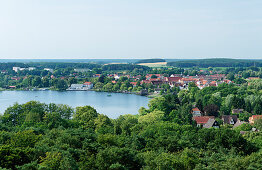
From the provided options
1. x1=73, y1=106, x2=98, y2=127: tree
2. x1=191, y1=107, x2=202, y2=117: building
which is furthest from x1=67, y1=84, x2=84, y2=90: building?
x1=73, y1=106, x2=98, y2=127: tree

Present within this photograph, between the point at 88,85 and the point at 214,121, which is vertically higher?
the point at 214,121

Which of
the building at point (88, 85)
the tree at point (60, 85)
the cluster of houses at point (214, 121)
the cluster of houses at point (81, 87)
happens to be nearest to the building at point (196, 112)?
the cluster of houses at point (214, 121)

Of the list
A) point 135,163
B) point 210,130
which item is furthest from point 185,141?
point 135,163

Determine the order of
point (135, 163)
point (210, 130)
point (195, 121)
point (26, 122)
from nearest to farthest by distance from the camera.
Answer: point (135, 163) < point (210, 130) < point (26, 122) < point (195, 121)

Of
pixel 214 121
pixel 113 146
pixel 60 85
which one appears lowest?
pixel 60 85

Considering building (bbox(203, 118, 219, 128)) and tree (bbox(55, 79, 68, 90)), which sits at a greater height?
building (bbox(203, 118, 219, 128))

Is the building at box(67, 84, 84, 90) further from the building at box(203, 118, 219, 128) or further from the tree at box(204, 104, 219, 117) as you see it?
the building at box(203, 118, 219, 128)

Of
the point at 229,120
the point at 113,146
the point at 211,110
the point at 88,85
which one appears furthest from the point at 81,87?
the point at 113,146

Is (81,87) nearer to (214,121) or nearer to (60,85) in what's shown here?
(60,85)

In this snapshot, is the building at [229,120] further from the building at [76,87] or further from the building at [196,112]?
the building at [76,87]

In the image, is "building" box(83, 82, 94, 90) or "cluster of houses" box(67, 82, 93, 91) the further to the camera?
"building" box(83, 82, 94, 90)

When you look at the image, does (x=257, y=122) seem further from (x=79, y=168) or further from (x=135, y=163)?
(x=79, y=168)
